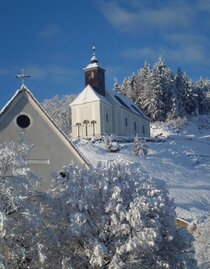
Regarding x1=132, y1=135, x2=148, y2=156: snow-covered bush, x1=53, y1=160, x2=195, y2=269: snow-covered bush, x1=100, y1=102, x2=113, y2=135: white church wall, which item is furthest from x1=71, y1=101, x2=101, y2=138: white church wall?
x1=53, y1=160, x2=195, y2=269: snow-covered bush

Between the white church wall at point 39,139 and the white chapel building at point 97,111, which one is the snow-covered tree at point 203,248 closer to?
the white church wall at point 39,139

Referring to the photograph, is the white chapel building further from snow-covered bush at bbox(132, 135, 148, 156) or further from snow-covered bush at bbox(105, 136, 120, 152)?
snow-covered bush at bbox(132, 135, 148, 156)

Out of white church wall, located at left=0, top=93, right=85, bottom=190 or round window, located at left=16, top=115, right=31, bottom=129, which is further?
round window, located at left=16, top=115, right=31, bottom=129

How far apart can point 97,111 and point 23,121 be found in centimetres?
5427

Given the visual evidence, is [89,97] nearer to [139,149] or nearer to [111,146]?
[111,146]

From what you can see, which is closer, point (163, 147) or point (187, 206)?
point (187, 206)

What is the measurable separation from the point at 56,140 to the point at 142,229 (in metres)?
6.98

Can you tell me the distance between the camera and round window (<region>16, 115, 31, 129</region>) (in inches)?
761

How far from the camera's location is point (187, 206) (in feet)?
134

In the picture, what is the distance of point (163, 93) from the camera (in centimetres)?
10162

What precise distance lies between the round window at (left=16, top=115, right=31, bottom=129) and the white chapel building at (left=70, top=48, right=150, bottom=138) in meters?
52.5

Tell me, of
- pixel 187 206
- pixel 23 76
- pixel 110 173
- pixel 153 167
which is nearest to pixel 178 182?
pixel 153 167

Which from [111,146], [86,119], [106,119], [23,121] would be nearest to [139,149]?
[111,146]

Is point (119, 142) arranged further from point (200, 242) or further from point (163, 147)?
point (200, 242)
